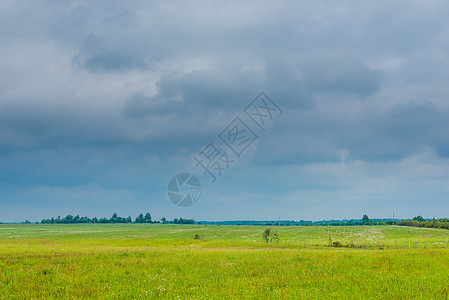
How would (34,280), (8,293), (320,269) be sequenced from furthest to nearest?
(320,269), (34,280), (8,293)

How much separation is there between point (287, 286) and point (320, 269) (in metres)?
4.61

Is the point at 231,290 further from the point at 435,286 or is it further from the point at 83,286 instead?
the point at 435,286

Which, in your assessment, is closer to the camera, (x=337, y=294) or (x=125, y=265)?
(x=337, y=294)

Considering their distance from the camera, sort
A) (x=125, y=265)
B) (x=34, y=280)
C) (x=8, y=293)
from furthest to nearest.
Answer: (x=125, y=265) < (x=34, y=280) < (x=8, y=293)

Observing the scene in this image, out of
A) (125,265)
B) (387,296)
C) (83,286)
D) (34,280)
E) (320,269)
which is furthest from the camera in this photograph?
(125,265)

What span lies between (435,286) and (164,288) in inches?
425

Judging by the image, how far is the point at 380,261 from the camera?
64.4 ft

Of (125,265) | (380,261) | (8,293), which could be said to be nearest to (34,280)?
(8,293)

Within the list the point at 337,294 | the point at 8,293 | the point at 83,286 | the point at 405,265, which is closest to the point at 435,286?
the point at 337,294

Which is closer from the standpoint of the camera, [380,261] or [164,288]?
[164,288]

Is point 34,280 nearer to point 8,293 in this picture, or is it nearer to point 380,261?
point 8,293

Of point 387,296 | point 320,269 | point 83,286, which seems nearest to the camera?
point 387,296

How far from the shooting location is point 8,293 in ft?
41.0

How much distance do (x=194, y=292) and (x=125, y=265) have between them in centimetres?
820
